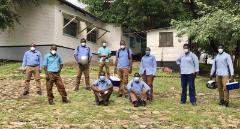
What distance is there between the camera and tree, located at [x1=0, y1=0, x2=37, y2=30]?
30.1 metres

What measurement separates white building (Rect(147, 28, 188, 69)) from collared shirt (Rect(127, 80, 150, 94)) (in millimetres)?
22760

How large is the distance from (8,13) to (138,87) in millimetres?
17519

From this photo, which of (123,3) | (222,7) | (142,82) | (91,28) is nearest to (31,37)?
(91,28)

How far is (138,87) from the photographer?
1587cm

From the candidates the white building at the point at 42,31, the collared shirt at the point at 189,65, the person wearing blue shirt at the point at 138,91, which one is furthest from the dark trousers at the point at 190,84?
the white building at the point at 42,31

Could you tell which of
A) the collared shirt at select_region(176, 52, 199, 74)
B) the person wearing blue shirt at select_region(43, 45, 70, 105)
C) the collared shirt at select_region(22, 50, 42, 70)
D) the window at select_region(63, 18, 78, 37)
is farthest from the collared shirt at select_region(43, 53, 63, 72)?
the window at select_region(63, 18, 78, 37)

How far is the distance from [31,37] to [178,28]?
11.6 m

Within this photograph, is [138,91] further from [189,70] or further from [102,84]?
[189,70]

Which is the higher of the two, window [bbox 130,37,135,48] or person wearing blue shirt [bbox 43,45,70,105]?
window [bbox 130,37,135,48]

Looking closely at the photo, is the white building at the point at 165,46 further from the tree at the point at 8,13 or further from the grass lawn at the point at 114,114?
the grass lawn at the point at 114,114

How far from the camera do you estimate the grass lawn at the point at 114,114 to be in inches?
503

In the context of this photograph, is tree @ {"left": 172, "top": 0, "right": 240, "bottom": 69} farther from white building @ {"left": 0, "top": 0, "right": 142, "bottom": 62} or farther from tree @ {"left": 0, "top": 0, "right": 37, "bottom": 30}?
tree @ {"left": 0, "top": 0, "right": 37, "bottom": 30}

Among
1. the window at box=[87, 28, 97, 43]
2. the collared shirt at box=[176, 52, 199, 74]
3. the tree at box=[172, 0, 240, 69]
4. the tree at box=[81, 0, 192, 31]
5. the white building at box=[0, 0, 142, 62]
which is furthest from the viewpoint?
the window at box=[87, 28, 97, 43]

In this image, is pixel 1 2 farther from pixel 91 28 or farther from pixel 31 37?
pixel 91 28
